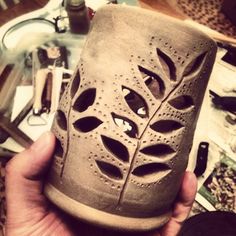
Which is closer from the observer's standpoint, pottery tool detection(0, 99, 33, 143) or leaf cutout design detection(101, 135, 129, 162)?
leaf cutout design detection(101, 135, 129, 162)

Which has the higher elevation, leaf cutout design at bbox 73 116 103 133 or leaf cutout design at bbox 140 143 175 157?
leaf cutout design at bbox 73 116 103 133

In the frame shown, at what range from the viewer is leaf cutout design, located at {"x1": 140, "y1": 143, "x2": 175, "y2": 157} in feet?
1.64

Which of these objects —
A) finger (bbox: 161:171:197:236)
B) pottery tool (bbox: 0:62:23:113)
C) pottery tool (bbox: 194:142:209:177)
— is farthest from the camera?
pottery tool (bbox: 0:62:23:113)

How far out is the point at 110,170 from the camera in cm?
51

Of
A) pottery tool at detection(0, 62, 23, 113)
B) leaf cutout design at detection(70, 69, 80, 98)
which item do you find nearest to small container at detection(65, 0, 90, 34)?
pottery tool at detection(0, 62, 23, 113)

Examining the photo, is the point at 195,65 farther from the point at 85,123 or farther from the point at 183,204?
the point at 183,204

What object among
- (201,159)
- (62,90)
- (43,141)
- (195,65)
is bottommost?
(201,159)

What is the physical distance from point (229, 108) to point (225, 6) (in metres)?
0.48

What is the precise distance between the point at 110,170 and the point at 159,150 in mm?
78

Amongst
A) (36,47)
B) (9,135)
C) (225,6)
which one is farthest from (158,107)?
(225,6)

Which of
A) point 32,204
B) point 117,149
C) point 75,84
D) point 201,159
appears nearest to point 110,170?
point 117,149

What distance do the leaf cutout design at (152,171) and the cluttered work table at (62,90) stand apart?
45 centimetres

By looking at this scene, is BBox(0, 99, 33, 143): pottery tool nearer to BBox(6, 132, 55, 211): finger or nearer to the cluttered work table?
the cluttered work table

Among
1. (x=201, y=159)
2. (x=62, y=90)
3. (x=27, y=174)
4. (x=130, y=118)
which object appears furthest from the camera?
(x=62, y=90)
